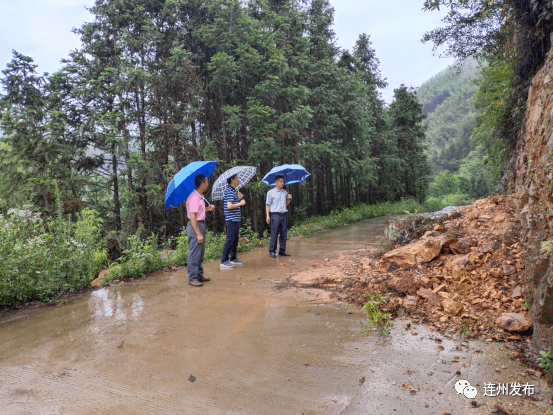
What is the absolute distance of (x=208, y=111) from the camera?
16516 mm

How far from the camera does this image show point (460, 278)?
492cm

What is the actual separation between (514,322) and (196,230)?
469 cm

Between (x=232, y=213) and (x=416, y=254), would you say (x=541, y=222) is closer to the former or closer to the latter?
(x=416, y=254)

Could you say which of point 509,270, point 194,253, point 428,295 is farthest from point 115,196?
point 509,270

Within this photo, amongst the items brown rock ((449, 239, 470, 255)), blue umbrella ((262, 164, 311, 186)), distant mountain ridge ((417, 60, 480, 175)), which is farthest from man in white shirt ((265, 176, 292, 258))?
distant mountain ridge ((417, 60, 480, 175))

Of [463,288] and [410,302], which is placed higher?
[463,288]

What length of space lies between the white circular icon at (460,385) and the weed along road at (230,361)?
0.04 meters

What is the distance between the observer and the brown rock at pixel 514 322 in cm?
363

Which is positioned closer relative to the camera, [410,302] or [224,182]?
[410,302]

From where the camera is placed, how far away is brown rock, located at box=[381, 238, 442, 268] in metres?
5.72

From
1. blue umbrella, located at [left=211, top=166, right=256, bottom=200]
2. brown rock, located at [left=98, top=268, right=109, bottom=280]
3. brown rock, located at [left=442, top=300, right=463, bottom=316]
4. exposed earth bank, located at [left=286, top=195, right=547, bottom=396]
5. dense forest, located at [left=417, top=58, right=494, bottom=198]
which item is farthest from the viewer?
dense forest, located at [left=417, top=58, right=494, bottom=198]

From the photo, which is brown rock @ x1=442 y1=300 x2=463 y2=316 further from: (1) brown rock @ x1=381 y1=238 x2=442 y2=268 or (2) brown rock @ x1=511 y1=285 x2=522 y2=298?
(1) brown rock @ x1=381 y1=238 x2=442 y2=268

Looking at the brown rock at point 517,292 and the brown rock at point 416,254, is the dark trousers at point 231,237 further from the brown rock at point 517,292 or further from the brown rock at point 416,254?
the brown rock at point 517,292

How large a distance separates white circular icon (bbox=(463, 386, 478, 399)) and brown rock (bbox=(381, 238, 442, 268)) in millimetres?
3030
